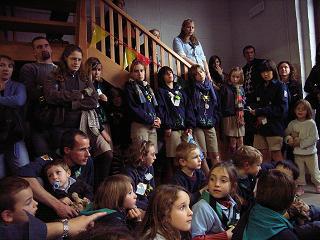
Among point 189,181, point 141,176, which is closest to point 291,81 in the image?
point 189,181

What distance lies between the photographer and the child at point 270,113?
4.49 metres

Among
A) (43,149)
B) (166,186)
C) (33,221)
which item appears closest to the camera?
(33,221)

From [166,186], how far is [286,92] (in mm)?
3255

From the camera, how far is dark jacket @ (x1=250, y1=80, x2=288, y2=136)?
14.7 ft

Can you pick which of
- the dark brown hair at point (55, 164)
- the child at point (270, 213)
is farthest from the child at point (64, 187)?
the child at point (270, 213)

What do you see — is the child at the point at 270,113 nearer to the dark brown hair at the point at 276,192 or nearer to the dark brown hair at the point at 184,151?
the dark brown hair at the point at 184,151

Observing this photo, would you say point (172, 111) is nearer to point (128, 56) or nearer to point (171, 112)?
point (171, 112)

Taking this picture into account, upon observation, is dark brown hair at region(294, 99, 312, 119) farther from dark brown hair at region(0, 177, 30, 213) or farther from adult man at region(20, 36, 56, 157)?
dark brown hair at region(0, 177, 30, 213)

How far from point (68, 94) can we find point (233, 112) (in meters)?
2.24

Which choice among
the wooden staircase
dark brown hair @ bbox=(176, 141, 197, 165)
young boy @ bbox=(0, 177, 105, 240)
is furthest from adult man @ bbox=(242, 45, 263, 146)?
young boy @ bbox=(0, 177, 105, 240)

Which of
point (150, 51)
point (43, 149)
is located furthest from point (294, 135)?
point (43, 149)

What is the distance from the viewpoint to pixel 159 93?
418 cm

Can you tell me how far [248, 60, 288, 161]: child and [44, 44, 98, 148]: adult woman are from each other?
89.1 inches

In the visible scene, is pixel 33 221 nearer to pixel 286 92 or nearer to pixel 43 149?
pixel 43 149
